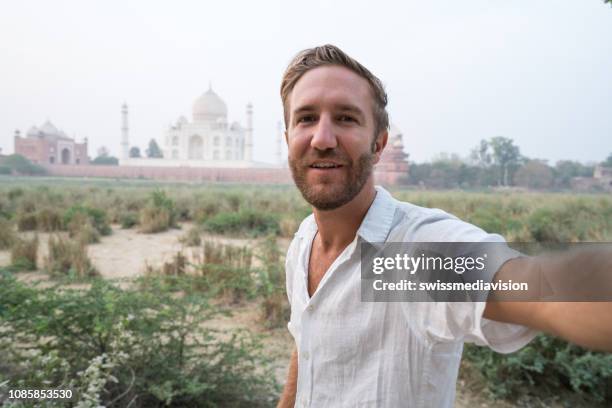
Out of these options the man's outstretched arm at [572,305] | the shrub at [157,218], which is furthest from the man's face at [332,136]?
the shrub at [157,218]

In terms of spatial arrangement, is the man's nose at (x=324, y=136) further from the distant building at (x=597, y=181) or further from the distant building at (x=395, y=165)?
the distant building at (x=395, y=165)

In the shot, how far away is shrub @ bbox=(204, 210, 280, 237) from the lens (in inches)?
373

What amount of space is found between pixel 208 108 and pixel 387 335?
5370 cm

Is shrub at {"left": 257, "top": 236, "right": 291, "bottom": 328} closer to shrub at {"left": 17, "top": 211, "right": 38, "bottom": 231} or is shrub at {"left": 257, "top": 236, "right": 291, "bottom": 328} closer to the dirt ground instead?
the dirt ground

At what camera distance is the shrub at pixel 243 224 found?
948cm

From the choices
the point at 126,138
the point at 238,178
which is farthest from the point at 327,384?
the point at 126,138

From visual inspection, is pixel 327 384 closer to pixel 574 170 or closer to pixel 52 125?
pixel 574 170

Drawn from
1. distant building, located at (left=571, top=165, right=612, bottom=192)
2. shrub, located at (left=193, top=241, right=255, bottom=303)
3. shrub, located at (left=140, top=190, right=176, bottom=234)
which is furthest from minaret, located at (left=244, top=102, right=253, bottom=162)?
shrub, located at (left=193, top=241, right=255, bottom=303)

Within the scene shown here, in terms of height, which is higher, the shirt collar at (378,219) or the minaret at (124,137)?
the minaret at (124,137)

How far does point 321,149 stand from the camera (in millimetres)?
1024

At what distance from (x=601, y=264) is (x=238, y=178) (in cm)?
4094

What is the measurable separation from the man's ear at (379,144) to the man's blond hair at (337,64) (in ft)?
0.05

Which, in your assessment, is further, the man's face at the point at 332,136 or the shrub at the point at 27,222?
the shrub at the point at 27,222

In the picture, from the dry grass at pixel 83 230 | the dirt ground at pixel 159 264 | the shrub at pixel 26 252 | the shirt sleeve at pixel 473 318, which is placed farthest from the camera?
the dry grass at pixel 83 230
